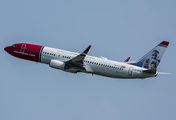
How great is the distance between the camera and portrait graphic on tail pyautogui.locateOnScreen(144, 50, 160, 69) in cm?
6944

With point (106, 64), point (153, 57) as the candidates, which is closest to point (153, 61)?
point (153, 57)

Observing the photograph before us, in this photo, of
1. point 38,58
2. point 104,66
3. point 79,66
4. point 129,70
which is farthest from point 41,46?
point 129,70

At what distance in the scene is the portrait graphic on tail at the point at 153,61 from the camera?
228 feet

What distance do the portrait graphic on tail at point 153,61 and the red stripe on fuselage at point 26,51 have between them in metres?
23.4

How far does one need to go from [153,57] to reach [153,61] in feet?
2.90

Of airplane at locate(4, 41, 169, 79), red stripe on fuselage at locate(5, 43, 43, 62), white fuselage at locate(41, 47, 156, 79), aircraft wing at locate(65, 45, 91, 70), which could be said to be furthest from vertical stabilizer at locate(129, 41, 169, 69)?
red stripe on fuselage at locate(5, 43, 43, 62)

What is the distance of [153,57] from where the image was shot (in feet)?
230

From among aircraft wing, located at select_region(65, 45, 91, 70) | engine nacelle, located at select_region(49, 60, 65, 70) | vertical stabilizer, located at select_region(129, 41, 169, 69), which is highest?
vertical stabilizer, located at select_region(129, 41, 169, 69)

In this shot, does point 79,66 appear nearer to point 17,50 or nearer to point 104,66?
point 104,66

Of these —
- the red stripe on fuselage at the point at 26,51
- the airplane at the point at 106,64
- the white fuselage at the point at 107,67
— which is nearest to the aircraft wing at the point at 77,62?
the airplane at the point at 106,64

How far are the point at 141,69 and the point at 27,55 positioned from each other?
25.2 metres

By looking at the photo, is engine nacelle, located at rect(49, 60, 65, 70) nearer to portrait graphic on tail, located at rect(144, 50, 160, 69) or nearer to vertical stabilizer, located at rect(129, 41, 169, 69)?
vertical stabilizer, located at rect(129, 41, 169, 69)

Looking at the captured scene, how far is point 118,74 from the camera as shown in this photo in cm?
6950

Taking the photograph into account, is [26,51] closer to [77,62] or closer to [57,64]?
[57,64]
